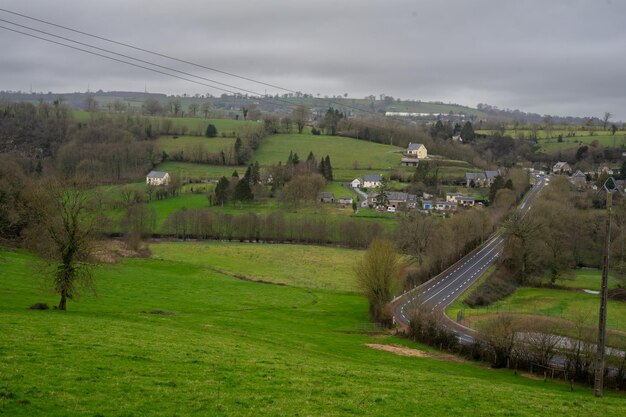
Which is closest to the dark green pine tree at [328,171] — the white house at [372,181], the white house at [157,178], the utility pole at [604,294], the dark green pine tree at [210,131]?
the white house at [372,181]

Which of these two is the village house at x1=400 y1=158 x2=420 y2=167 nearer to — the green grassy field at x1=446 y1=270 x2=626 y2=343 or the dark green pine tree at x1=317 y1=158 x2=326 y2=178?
the dark green pine tree at x1=317 y1=158 x2=326 y2=178

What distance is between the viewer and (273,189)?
133 m

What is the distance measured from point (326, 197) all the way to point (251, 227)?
2590 centimetres

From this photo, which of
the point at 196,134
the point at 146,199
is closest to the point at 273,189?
the point at 146,199

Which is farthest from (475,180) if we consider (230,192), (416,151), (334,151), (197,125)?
(197,125)

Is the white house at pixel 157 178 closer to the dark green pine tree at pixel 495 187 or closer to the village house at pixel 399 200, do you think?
the village house at pixel 399 200

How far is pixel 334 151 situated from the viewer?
167 metres

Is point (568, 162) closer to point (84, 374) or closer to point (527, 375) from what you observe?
point (527, 375)

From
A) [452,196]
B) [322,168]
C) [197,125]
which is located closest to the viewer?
[452,196]

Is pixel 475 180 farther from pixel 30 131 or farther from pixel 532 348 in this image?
pixel 30 131

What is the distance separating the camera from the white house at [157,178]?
13288cm

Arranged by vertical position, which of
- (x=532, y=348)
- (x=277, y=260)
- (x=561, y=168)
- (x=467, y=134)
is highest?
(x=467, y=134)

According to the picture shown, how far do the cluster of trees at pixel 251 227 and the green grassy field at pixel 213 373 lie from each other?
6198 cm

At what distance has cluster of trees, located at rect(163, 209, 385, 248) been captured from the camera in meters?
106
